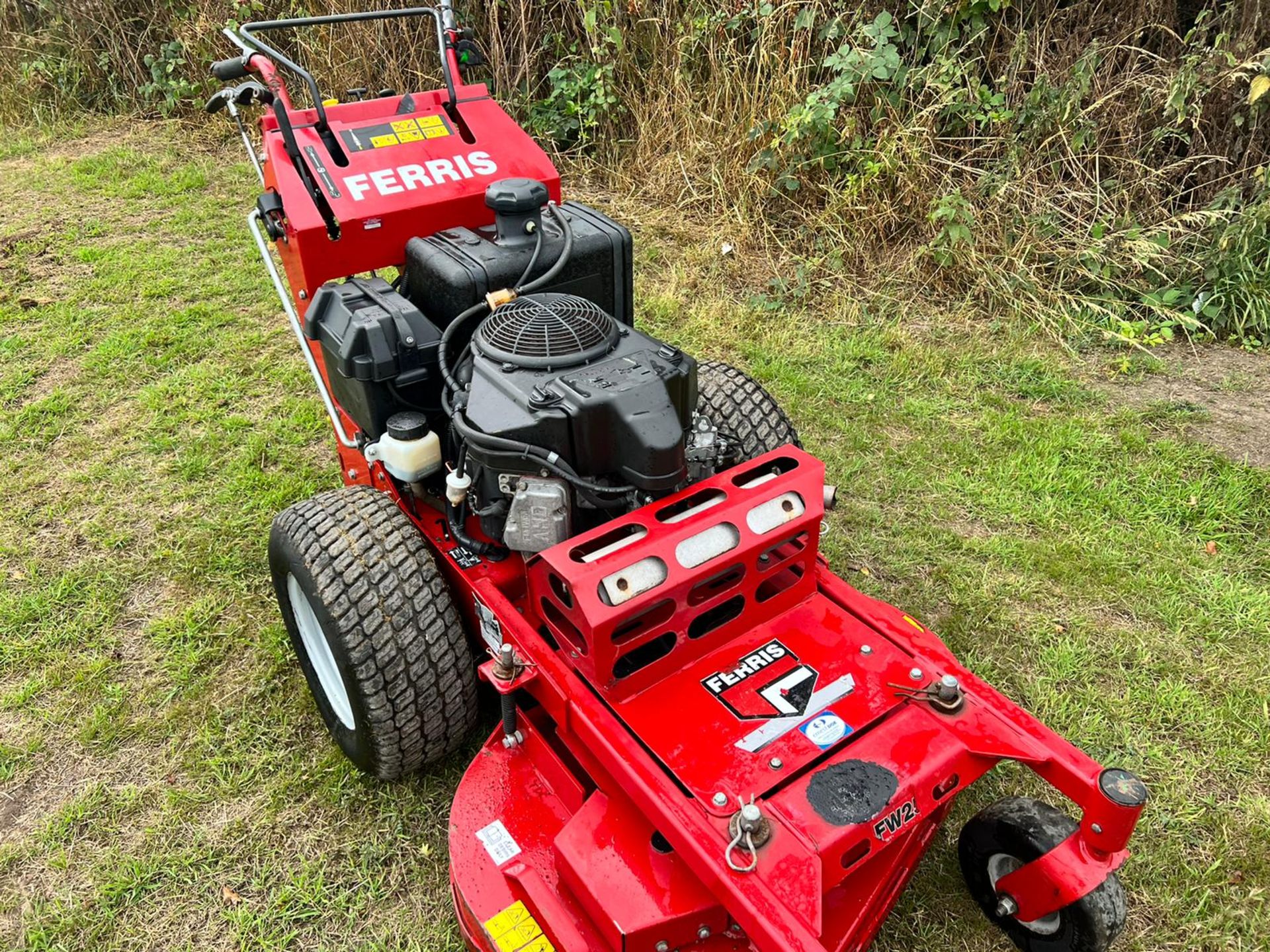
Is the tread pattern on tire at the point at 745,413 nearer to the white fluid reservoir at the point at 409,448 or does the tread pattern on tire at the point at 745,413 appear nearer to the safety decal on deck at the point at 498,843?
the white fluid reservoir at the point at 409,448

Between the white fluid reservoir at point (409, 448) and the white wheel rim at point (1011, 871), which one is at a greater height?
the white fluid reservoir at point (409, 448)

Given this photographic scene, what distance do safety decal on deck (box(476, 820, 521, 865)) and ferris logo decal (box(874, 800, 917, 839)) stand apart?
83cm

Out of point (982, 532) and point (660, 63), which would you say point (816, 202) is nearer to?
point (660, 63)

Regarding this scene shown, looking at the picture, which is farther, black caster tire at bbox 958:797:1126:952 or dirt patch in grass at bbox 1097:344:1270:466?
dirt patch in grass at bbox 1097:344:1270:466

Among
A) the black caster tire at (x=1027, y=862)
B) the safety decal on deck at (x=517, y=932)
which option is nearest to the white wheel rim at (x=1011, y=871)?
the black caster tire at (x=1027, y=862)

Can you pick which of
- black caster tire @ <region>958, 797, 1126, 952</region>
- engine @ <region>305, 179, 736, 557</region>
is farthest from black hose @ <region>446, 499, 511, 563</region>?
black caster tire @ <region>958, 797, 1126, 952</region>

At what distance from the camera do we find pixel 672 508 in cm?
221

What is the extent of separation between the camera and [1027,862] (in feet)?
7.04

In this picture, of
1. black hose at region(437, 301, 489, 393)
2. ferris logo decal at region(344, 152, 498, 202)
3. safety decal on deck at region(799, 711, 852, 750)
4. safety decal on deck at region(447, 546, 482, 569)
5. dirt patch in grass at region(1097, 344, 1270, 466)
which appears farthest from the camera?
dirt patch in grass at region(1097, 344, 1270, 466)

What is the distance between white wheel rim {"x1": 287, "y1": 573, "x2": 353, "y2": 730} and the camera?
2.64 meters

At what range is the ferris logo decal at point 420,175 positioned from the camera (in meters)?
2.77

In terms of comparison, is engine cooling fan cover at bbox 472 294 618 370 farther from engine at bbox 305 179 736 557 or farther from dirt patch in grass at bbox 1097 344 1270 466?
dirt patch in grass at bbox 1097 344 1270 466

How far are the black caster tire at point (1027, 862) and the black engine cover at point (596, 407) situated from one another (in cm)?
109

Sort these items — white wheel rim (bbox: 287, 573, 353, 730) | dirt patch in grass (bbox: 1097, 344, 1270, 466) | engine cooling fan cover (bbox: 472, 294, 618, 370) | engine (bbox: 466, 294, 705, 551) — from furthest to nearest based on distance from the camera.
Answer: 1. dirt patch in grass (bbox: 1097, 344, 1270, 466)
2. white wheel rim (bbox: 287, 573, 353, 730)
3. engine cooling fan cover (bbox: 472, 294, 618, 370)
4. engine (bbox: 466, 294, 705, 551)
